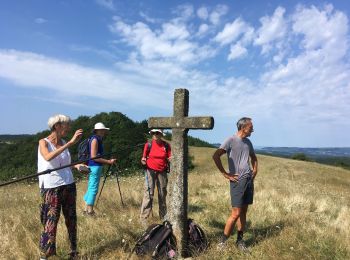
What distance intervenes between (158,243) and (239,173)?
1.64 meters

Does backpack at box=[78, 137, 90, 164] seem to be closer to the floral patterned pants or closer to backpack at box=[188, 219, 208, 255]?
the floral patterned pants

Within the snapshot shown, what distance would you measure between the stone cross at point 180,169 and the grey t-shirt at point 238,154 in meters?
0.84

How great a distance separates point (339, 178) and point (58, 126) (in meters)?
26.3

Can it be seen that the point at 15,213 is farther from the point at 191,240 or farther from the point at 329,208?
the point at 329,208

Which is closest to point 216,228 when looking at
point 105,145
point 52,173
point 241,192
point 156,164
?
point 241,192

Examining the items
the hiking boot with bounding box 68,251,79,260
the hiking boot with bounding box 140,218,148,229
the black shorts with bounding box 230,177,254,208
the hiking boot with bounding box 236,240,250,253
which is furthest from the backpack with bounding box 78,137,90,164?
the hiking boot with bounding box 236,240,250,253

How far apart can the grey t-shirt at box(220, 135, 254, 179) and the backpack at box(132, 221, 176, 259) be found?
1.37 meters

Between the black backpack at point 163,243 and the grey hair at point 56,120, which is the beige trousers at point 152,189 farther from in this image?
the grey hair at point 56,120

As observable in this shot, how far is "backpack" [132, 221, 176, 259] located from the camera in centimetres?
508

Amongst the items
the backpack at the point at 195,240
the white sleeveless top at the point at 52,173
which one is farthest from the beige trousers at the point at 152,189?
the white sleeveless top at the point at 52,173

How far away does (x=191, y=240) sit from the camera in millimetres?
5453

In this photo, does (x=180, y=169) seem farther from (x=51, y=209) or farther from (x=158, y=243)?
(x=51, y=209)

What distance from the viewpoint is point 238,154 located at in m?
5.96

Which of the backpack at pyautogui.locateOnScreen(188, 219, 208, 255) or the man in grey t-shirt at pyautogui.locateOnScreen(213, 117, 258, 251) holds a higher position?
the man in grey t-shirt at pyautogui.locateOnScreen(213, 117, 258, 251)
